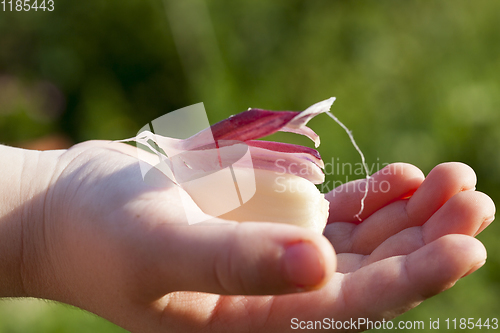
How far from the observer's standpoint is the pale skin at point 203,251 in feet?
2.82

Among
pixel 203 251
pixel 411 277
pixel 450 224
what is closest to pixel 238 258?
pixel 203 251

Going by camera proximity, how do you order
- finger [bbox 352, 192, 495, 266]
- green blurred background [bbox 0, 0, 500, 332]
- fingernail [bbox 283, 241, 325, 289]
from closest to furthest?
1. fingernail [bbox 283, 241, 325, 289]
2. finger [bbox 352, 192, 495, 266]
3. green blurred background [bbox 0, 0, 500, 332]

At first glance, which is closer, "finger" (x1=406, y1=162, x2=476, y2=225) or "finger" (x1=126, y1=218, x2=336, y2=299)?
"finger" (x1=126, y1=218, x2=336, y2=299)

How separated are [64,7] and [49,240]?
3249mm

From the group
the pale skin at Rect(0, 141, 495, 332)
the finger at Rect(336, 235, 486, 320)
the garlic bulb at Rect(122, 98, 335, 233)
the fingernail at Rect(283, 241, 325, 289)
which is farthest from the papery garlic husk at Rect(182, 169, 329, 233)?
the fingernail at Rect(283, 241, 325, 289)

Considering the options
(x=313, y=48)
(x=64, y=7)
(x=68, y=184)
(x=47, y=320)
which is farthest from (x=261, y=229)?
(x=64, y=7)

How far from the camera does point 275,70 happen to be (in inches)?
134

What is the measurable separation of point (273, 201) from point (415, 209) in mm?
477

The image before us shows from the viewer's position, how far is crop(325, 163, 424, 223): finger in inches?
58.6

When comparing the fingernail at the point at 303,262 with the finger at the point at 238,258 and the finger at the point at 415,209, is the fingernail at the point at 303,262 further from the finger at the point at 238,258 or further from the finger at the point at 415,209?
the finger at the point at 415,209

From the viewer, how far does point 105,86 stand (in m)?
3.64

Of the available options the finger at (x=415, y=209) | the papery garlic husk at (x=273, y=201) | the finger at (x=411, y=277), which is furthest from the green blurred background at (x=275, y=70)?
the finger at (x=411, y=277)

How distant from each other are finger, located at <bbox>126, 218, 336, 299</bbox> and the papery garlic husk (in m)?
0.31

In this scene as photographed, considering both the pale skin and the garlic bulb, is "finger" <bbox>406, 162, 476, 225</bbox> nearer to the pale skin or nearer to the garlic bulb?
the pale skin
